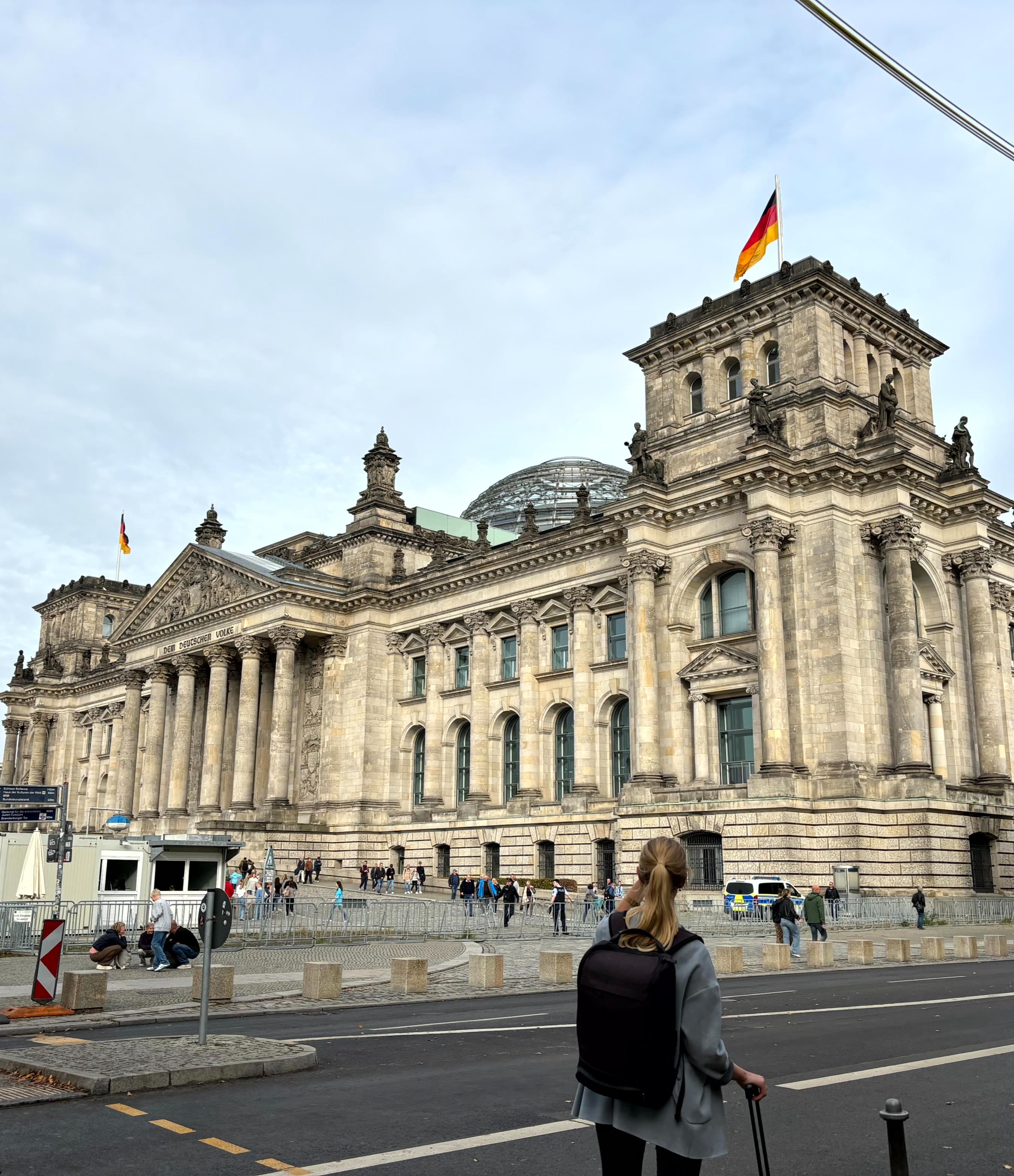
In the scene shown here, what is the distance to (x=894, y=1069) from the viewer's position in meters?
11.2

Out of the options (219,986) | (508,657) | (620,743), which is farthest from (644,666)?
(219,986)

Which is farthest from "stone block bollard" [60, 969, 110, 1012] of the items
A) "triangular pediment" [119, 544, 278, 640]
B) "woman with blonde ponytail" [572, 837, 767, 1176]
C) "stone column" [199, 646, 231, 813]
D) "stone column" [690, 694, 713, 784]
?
"stone column" [199, 646, 231, 813]

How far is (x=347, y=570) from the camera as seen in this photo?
66.6m

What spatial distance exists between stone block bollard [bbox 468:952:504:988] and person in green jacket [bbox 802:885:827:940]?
35.3ft

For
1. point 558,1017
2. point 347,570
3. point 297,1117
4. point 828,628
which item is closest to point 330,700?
point 347,570

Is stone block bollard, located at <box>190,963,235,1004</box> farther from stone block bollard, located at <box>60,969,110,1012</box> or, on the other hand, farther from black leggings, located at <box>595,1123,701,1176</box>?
black leggings, located at <box>595,1123,701,1176</box>

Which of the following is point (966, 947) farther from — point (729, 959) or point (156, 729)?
point (156, 729)

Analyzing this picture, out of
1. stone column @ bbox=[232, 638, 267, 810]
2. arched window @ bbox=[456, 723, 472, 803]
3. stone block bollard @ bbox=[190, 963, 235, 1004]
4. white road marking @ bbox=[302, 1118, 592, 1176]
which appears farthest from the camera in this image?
stone column @ bbox=[232, 638, 267, 810]

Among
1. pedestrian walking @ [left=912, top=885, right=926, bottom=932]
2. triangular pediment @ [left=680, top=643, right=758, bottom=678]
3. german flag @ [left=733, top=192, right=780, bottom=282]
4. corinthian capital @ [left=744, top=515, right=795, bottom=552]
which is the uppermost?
german flag @ [left=733, top=192, right=780, bottom=282]

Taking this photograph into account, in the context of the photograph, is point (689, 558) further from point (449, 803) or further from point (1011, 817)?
point (449, 803)

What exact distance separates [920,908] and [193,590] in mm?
47899

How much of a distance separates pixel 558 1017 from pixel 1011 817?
33372mm

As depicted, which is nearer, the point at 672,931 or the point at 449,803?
the point at 672,931

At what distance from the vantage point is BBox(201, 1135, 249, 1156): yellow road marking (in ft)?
26.5
